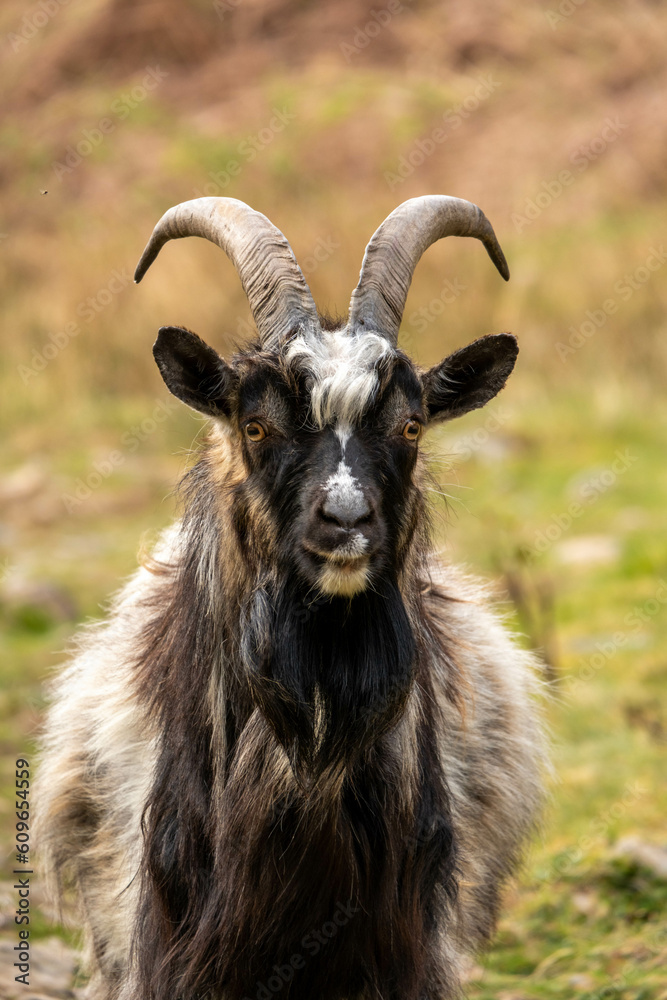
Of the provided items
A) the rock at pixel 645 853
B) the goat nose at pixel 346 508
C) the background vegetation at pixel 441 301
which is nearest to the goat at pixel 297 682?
the goat nose at pixel 346 508

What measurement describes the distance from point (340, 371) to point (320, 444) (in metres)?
0.25

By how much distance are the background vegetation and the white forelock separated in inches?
34.1

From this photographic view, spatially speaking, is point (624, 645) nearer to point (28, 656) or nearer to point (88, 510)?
point (28, 656)

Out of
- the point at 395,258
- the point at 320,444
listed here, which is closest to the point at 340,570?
the point at 320,444

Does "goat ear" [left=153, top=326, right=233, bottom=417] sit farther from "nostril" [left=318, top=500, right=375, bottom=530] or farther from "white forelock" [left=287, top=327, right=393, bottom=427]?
"nostril" [left=318, top=500, right=375, bottom=530]

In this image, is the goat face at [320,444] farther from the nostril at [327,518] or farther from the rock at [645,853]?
the rock at [645,853]

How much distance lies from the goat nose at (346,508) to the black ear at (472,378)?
89cm

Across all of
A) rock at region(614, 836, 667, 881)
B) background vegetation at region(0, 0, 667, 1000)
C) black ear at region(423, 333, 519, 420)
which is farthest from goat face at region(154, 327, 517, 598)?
rock at region(614, 836, 667, 881)

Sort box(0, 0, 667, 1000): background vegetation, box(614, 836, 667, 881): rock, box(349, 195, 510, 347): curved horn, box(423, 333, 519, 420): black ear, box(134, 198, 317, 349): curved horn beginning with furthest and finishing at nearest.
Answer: box(0, 0, 667, 1000): background vegetation → box(614, 836, 667, 881): rock → box(423, 333, 519, 420): black ear → box(349, 195, 510, 347): curved horn → box(134, 198, 317, 349): curved horn

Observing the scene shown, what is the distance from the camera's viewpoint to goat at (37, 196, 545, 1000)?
4016 millimetres

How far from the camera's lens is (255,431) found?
13.4 ft

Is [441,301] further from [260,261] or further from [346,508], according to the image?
[346,508]

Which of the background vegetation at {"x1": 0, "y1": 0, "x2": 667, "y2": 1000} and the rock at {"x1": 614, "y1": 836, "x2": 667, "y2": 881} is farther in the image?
the background vegetation at {"x1": 0, "y1": 0, "x2": 667, "y2": 1000}

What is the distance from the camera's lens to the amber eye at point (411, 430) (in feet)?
13.6
